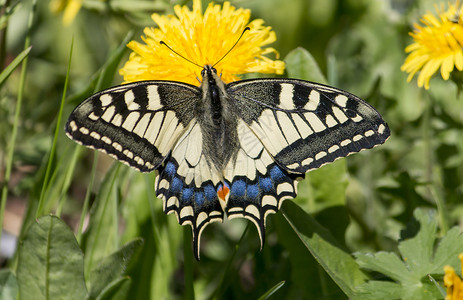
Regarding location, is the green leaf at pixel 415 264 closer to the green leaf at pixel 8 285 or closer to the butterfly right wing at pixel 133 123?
the butterfly right wing at pixel 133 123

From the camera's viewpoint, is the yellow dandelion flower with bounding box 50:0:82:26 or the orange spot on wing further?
the yellow dandelion flower with bounding box 50:0:82:26

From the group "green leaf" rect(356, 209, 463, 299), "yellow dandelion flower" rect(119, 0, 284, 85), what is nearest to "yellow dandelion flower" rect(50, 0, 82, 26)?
"yellow dandelion flower" rect(119, 0, 284, 85)

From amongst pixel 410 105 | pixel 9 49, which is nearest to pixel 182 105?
pixel 410 105

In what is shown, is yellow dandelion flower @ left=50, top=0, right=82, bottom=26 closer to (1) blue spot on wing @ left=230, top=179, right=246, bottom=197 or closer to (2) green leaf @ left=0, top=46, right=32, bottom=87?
(2) green leaf @ left=0, top=46, right=32, bottom=87

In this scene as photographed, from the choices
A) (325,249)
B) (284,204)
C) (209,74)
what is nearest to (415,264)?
(325,249)

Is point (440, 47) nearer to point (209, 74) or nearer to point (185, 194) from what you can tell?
point (209, 74)

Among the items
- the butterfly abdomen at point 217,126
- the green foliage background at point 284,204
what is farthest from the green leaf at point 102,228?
the butterfly abdomen at point 217,126

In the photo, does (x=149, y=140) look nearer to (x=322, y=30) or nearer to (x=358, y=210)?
(x=358, y=210)

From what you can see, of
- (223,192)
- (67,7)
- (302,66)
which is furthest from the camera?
(67,7)
